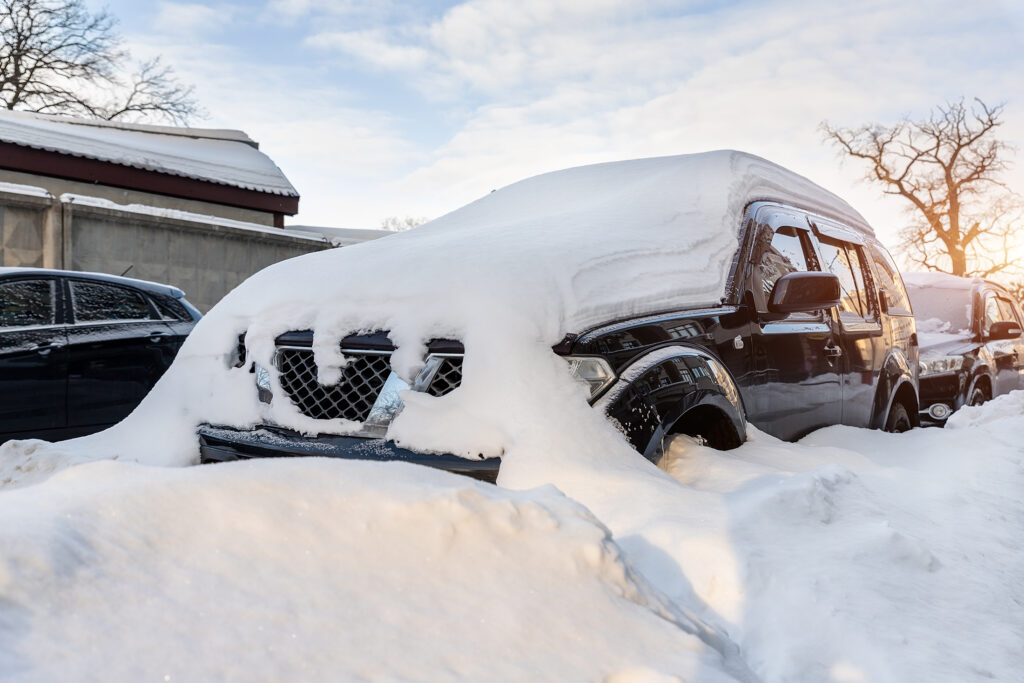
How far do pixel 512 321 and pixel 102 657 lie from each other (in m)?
1.51

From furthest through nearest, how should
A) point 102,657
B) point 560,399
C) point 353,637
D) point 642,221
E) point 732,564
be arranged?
point 642,221
point 560,399
point 732,564
point 353,637
point 102,657

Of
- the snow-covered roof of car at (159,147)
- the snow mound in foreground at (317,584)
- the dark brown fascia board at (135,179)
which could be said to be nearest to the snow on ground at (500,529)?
the snow mound in foreground at (317,584)

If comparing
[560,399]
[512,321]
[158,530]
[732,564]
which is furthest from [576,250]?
[158,530]

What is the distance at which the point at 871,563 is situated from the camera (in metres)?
Answer: 1.96

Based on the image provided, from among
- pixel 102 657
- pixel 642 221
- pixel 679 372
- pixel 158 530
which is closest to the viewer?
pixel 102 657

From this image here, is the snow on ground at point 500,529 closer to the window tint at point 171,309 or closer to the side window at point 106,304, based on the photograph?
the side window at point 106,304

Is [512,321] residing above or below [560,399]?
above

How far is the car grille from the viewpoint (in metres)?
2.43

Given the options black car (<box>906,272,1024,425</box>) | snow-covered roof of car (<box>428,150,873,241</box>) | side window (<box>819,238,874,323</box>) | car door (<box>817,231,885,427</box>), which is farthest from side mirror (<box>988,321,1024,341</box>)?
side window (<box>819,238,874,323</box>)

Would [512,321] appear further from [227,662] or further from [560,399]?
[227,662]

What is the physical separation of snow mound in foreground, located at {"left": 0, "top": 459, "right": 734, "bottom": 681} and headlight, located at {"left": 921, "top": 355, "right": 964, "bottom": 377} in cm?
579

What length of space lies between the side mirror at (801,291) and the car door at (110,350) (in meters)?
4.68

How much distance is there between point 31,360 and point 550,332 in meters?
4.55

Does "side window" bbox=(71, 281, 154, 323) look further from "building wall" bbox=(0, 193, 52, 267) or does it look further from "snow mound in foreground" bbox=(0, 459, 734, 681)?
"building wall" bbox=(0, 193, 52, 267)
